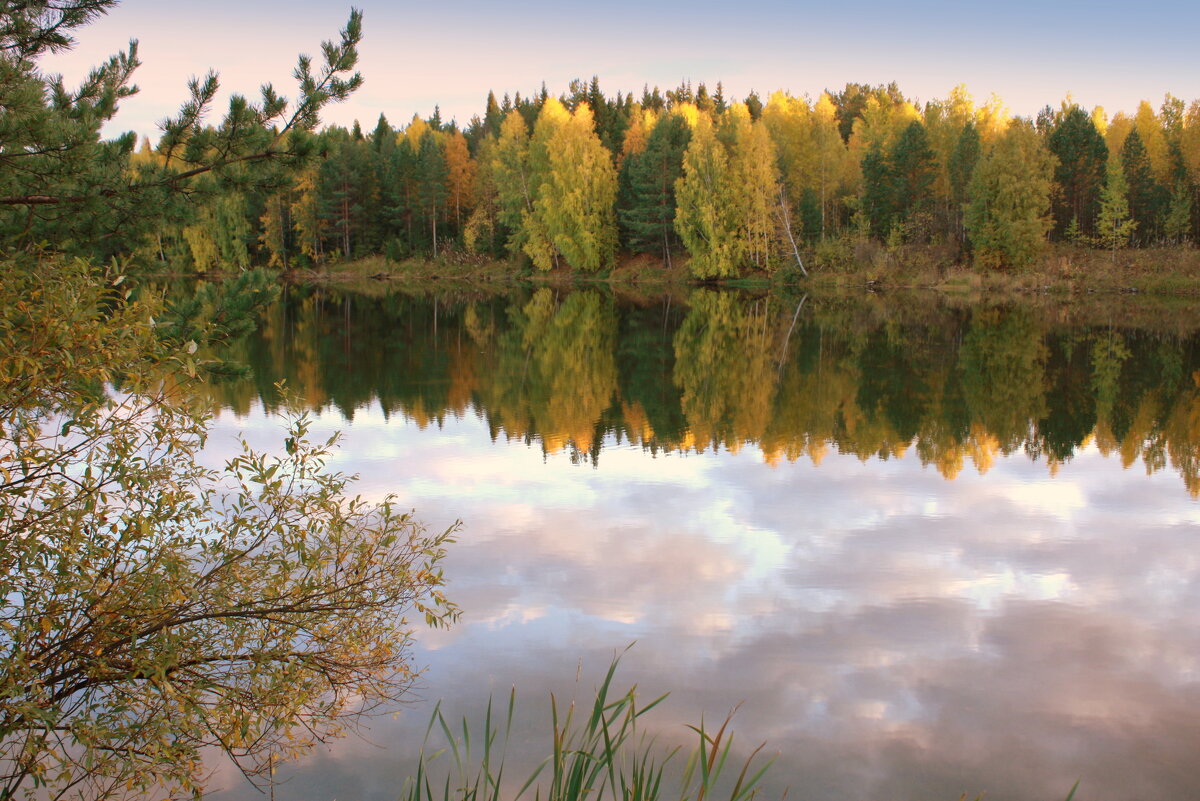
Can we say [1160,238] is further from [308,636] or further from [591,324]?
[308,636]

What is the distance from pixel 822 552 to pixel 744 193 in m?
43.8

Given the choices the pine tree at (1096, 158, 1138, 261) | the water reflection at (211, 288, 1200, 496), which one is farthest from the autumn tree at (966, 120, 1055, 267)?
the water reflection at (211, 288, 1200, 496)

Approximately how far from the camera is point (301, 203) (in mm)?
63438

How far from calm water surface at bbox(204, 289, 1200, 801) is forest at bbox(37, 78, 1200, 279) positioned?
30171 millimetres

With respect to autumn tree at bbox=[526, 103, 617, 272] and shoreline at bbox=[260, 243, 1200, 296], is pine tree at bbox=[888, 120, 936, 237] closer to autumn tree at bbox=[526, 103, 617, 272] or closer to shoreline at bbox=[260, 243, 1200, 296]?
shoreline at bbox=[260, 243, 1200, 296]

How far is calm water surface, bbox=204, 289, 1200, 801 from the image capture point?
18.8 ft

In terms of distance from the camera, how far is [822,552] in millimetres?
9016

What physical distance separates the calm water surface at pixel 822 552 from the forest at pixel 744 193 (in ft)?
99.0

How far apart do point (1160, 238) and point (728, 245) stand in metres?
22.9

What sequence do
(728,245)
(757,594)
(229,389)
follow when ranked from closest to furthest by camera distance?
(757,594)
(229,389)
(728,245)

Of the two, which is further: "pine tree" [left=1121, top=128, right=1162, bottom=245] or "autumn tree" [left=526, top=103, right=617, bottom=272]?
"autumn tree" [left=526, top=103, right=617, bottom=272]

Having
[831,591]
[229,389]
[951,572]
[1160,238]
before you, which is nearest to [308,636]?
[831,591]

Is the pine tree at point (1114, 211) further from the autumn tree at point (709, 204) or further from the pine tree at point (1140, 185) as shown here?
the autumn tree at point (709, 204)

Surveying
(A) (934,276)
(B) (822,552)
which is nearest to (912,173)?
(A) (934,276)
